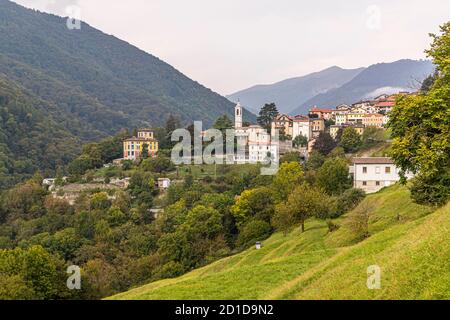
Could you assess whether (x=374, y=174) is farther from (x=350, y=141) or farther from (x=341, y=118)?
(x=341, y=118)

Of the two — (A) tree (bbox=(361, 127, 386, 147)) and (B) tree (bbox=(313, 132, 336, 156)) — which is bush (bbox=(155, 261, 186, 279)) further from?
(A) tree (bbox=(361, 127, 386, 147))

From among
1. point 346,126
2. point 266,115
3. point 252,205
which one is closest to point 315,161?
point 252,205

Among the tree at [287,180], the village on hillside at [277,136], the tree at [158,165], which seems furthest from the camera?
the tree at [158,165]

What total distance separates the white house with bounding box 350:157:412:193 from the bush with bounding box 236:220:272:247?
10.4m

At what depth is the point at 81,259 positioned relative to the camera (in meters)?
58.9

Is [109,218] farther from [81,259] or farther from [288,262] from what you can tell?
[288,262]

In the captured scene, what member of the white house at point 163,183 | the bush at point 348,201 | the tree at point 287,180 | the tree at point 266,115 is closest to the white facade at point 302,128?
the tree at point 266,115

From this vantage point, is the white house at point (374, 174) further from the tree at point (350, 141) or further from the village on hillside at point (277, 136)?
the village on hillside at point (277, 136)

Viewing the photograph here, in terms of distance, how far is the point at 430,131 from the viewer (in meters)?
21.3

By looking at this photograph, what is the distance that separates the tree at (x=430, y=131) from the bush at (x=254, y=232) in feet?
89.8

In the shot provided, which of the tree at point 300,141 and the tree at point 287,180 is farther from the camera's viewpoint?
the tree at point 300,141

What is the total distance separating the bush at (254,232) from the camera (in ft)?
A: 161

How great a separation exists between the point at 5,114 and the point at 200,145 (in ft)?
245
